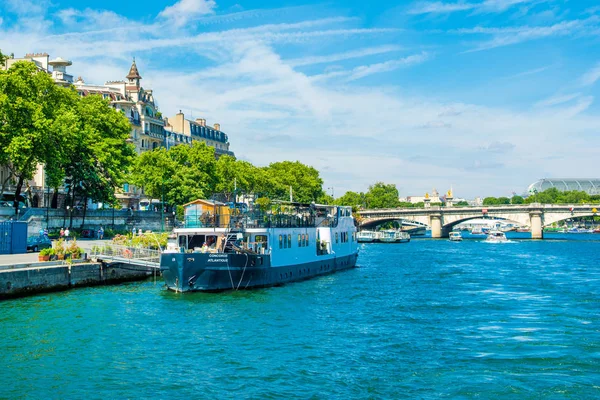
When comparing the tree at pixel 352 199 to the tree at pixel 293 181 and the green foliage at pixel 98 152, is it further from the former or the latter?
the green foliage at pixel 98 152

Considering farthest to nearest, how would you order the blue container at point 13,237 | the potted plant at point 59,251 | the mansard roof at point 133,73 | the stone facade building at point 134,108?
the mansard roof at point 133,73 → the stone facade building at point 134,108 → the blue container at point 13,237 → the potted plant at point 59,251

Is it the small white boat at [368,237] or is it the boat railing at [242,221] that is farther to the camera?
the small white boat at [368,237]

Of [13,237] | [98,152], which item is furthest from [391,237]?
[13,237]

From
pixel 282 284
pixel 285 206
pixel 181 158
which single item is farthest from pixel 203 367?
pixel 181 158

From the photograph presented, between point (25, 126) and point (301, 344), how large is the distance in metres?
38.0

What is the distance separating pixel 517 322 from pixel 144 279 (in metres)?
28.0

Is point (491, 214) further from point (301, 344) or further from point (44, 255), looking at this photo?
point (301, 344)

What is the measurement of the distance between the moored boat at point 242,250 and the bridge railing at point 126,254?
177 inches

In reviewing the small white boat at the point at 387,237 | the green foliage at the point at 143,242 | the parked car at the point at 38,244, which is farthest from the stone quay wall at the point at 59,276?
the small white boat at the point at 387,237

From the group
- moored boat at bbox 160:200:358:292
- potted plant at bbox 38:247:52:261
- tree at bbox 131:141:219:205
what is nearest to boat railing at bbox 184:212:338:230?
moored boat at bbox 160:200:358:292

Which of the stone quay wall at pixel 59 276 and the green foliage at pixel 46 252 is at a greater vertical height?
the green foliage at pixel 46 252

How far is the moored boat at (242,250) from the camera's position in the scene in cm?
4062

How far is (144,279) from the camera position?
49.5 m

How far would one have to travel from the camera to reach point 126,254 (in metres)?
47.2
